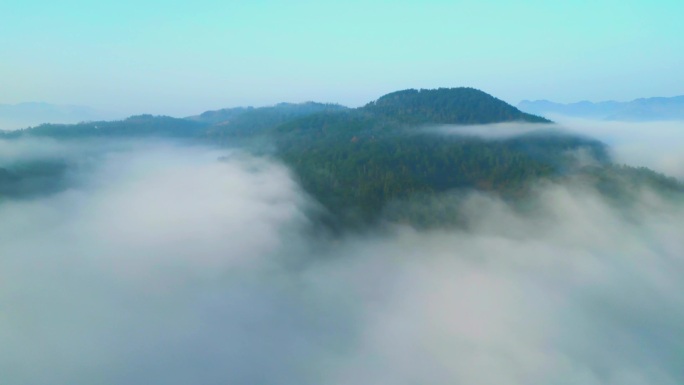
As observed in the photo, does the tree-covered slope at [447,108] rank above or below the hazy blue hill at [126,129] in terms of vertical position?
above

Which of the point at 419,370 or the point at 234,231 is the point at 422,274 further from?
the point at 234,231

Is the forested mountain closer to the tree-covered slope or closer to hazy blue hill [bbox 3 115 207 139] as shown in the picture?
the tree-covered slope

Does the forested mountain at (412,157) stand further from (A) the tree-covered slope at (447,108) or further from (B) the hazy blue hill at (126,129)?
(B) the hazy blue hill at (126,129)

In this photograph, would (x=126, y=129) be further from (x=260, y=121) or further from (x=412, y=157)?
(x=412, y=157)

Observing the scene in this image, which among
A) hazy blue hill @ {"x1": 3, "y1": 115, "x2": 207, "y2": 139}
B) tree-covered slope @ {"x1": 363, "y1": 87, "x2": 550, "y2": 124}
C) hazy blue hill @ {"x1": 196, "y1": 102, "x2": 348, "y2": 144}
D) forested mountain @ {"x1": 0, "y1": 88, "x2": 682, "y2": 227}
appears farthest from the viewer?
hazy blue hill @ {"x1": 196, "y1": 102, "x2": 348, "y2": 144}

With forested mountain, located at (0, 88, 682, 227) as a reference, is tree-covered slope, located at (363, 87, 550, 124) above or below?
above

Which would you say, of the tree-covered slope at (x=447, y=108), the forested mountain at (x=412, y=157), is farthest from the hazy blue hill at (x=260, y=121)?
the tree-covered slope at (x=447, y=108)

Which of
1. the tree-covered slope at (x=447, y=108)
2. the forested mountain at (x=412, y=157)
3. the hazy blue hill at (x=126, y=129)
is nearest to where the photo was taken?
the forested mountain at (x=412, y=157)

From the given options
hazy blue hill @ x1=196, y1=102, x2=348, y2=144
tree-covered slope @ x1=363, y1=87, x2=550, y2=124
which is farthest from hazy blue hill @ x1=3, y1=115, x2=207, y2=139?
tree-covered slope @ x1=363, y1=87, x2=550, y2=124

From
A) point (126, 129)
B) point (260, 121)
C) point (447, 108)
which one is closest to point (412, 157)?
point (447, 108)
